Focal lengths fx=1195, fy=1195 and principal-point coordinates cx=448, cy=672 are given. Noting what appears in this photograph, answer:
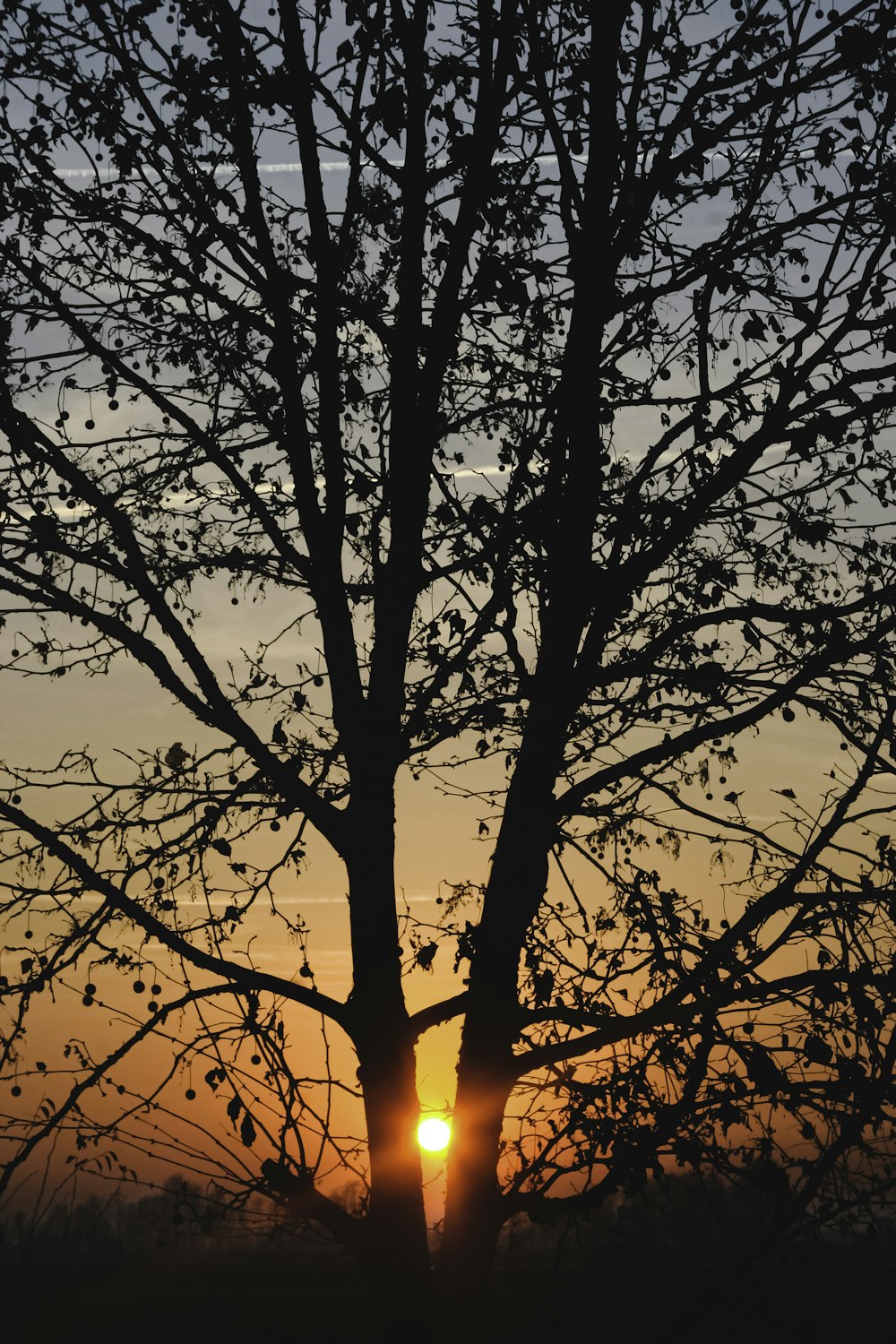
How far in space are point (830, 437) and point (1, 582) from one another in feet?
16.2

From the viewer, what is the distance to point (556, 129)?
7.92 m

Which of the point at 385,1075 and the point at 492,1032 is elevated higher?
the point at 492,1032

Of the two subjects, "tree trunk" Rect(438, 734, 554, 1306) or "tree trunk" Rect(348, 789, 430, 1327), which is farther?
"tree trunk" Rect(438, 734, 554, 1306)

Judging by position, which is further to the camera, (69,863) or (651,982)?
(651,982)

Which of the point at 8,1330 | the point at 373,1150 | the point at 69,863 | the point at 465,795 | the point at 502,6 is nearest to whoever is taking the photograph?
the point at 8,1330

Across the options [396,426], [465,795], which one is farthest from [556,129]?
[465,795]

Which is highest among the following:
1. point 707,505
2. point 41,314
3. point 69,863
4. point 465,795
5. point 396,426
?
point 41,314

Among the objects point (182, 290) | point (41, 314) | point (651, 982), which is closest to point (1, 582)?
point (41, 314)

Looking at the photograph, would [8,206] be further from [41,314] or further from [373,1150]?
[373,1150]

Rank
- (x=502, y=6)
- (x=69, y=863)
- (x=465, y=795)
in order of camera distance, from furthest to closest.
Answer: (x=465, y=795) → (x=502, y=6) → (x=69, y=863)

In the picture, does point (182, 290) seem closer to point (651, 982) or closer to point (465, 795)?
point (465, 795)

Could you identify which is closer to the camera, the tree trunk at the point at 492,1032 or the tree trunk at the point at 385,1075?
the tree trunk at the point at 385,1075

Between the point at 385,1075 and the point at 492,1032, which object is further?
the point at 492,1032

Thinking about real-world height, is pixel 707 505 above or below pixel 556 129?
below
